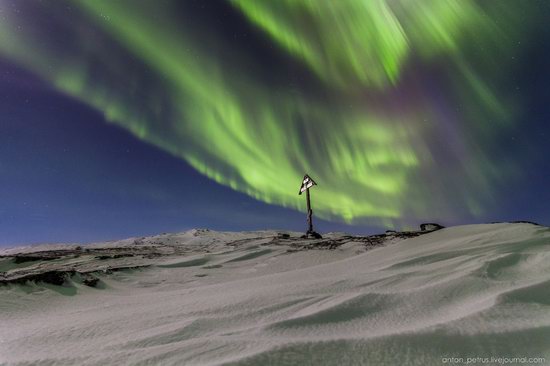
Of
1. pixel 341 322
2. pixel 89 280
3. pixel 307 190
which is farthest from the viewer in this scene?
pixel 307 190

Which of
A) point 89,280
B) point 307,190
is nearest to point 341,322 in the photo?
point 89,280

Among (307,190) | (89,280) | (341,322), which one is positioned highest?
(307,190)

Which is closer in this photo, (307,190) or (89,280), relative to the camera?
(89,280)

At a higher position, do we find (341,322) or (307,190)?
(307,190)

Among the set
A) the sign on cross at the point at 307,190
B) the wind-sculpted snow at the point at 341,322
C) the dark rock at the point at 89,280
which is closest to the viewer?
the wind-sculpted snow at the point at 341,322

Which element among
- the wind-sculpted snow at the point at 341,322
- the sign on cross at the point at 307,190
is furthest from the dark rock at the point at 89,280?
the sign on cross at the point at 307,190

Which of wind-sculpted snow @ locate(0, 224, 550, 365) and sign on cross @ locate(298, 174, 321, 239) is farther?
sign on cross @ locate(298, 174, 321, 239)

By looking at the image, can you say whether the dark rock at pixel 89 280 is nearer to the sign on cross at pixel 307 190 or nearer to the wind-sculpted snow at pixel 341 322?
the wind-sculpted snow at pixel 341 322

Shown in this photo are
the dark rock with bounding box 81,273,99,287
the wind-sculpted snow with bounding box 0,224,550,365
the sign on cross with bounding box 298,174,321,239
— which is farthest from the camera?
the sign on cross with bounding box 298,174,321,239

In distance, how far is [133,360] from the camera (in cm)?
133

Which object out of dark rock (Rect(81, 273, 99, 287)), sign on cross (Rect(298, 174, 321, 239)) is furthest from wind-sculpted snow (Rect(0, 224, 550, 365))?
sign on cross (Rect(298, 174, 321, 239))

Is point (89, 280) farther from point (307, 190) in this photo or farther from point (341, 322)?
point (307, 190)

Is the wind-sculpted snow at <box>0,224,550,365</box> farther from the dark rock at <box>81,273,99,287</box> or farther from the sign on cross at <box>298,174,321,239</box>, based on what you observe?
the sign on cross at <box>298,174,321,239</box>

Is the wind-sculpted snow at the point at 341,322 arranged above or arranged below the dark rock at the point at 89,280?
below
